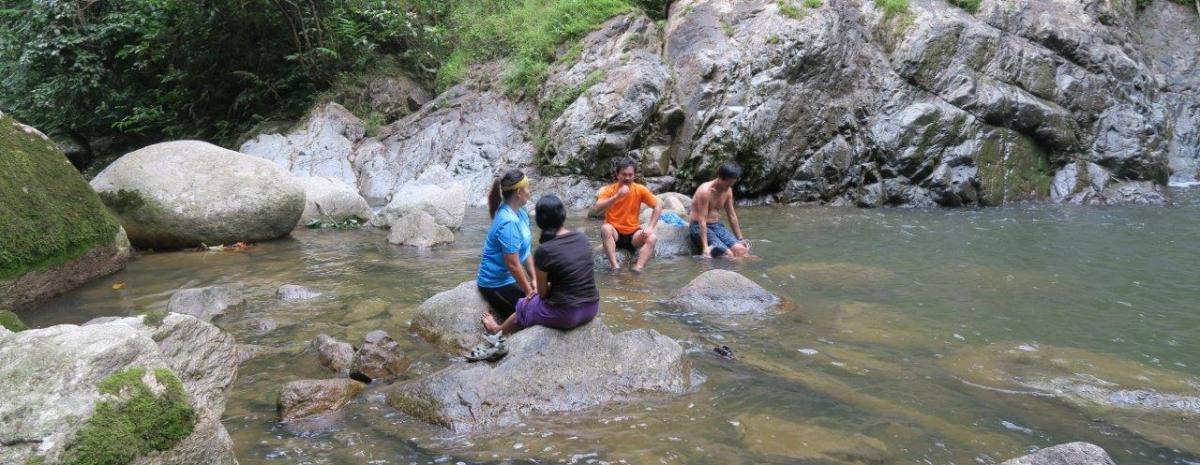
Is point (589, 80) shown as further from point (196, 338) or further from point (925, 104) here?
point (196, 338)

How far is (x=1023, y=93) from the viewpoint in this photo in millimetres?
13844

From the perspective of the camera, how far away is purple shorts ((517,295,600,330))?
15.2 feet

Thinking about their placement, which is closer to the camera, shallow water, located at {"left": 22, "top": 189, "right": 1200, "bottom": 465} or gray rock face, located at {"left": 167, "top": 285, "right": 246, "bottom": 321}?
shallow water, located at {"left": 22, "top": 189, "right": 1200, "bottom": 465}

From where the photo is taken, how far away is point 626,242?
8.58 meters

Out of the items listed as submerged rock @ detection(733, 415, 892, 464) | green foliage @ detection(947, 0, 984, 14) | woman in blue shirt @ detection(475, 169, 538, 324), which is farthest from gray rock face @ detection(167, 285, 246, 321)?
green foliage @ detection(947, 0, 984, 14)

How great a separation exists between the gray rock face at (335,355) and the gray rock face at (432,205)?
6.01m

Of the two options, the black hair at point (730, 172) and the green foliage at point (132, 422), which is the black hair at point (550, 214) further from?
the black hair at point (730, 172)

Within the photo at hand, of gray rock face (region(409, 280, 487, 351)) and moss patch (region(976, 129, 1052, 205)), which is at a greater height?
moss patch (region(976, 129, 1052, 205))

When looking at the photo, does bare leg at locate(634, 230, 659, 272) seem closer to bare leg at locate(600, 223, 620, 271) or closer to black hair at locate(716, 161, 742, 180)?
bare leg at locate(600, 223, 620, 271)

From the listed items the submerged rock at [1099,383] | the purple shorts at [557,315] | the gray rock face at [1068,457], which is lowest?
the submerged rock at [1099,383]

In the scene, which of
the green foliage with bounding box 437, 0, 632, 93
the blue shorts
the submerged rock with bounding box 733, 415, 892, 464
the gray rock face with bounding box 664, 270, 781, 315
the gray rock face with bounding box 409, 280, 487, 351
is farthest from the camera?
the green foliage with bounding box 437, 0, 632, 93

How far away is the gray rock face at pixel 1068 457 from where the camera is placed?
10.1 ft

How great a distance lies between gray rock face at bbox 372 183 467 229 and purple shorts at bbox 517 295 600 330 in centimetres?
647

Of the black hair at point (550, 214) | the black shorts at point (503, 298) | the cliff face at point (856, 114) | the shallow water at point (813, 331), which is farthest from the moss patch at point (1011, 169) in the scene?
the black hair at point (550, 214)
